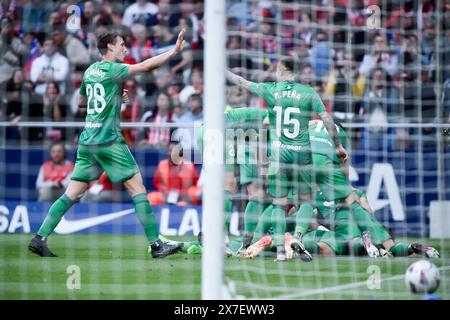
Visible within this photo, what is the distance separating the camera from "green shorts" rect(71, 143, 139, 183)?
9.55 metres

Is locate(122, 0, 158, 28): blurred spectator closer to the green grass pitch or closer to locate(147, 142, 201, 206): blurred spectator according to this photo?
locate(147, 142, 201, 206): blurred spectator

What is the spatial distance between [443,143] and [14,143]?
577cm

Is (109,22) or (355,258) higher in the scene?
(109,22)

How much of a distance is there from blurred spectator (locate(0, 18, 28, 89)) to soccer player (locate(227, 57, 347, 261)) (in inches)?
177

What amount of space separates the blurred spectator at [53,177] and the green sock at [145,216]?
357cm

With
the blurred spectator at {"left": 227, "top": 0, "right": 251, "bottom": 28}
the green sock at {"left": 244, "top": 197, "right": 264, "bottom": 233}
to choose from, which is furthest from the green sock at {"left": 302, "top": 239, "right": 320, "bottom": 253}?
the blurred spectator at {"left": 227, "top": 0, "right": 251, "bottom": 28}

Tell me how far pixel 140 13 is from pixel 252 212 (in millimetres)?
5145

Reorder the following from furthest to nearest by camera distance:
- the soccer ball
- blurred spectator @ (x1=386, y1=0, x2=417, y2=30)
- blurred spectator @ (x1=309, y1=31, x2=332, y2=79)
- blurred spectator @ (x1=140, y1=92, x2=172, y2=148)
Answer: blurred spectator @ (x1=386, y1=0, x2=417, y2=30) < blurred spectator @ (x1=140, y1=92, x2=172, y2=148) < blurred spectator @ (x1=309, y1=31, x2=332, y2=79) < the soccer ball

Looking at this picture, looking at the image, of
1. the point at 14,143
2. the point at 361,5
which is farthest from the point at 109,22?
the point at 361,5

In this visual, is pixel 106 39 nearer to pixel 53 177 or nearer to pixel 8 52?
pixel 53 177

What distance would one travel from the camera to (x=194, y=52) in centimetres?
1412

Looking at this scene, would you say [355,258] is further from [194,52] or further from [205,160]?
[194,52]

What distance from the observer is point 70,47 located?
13.6 meters

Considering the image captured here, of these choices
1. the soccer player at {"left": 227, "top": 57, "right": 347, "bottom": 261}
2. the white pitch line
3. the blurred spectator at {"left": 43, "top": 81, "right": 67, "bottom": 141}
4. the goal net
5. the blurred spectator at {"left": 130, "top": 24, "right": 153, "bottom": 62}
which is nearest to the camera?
the white pitch line
